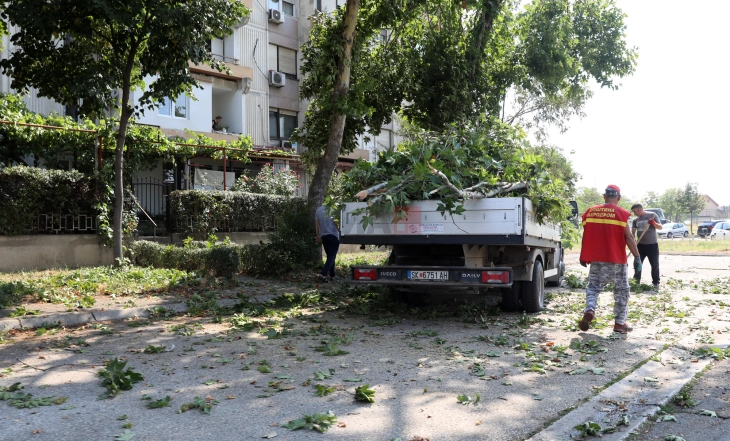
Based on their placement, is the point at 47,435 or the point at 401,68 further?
the point at 401,68

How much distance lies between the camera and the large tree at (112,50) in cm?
1032

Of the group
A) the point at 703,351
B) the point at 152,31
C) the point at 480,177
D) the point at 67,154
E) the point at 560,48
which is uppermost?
the point at 560,48

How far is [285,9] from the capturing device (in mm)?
29562

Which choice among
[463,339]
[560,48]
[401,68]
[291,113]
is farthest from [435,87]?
[291,113]

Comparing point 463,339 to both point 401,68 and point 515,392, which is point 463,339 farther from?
point 401,68

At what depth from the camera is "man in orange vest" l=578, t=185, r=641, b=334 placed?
779cm

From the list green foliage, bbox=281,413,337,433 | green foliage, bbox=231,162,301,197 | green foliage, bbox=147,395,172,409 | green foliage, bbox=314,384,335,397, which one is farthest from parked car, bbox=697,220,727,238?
green foliage, bbox=147,395,172,409

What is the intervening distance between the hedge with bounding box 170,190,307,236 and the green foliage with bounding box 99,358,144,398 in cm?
940

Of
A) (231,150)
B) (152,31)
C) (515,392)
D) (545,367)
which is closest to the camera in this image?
(515,392)

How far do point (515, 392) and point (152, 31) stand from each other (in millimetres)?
8814

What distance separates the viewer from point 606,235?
7914 mm

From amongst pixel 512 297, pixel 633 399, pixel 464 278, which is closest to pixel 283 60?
pixel 512 297

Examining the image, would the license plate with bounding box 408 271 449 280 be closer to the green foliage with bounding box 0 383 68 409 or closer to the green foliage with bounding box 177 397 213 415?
the green foliage with bounding box 177 397 213 415

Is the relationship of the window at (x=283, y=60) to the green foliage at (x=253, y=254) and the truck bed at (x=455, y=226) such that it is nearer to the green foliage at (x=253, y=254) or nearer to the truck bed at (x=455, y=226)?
the green foliage at (x=253, y=254)
